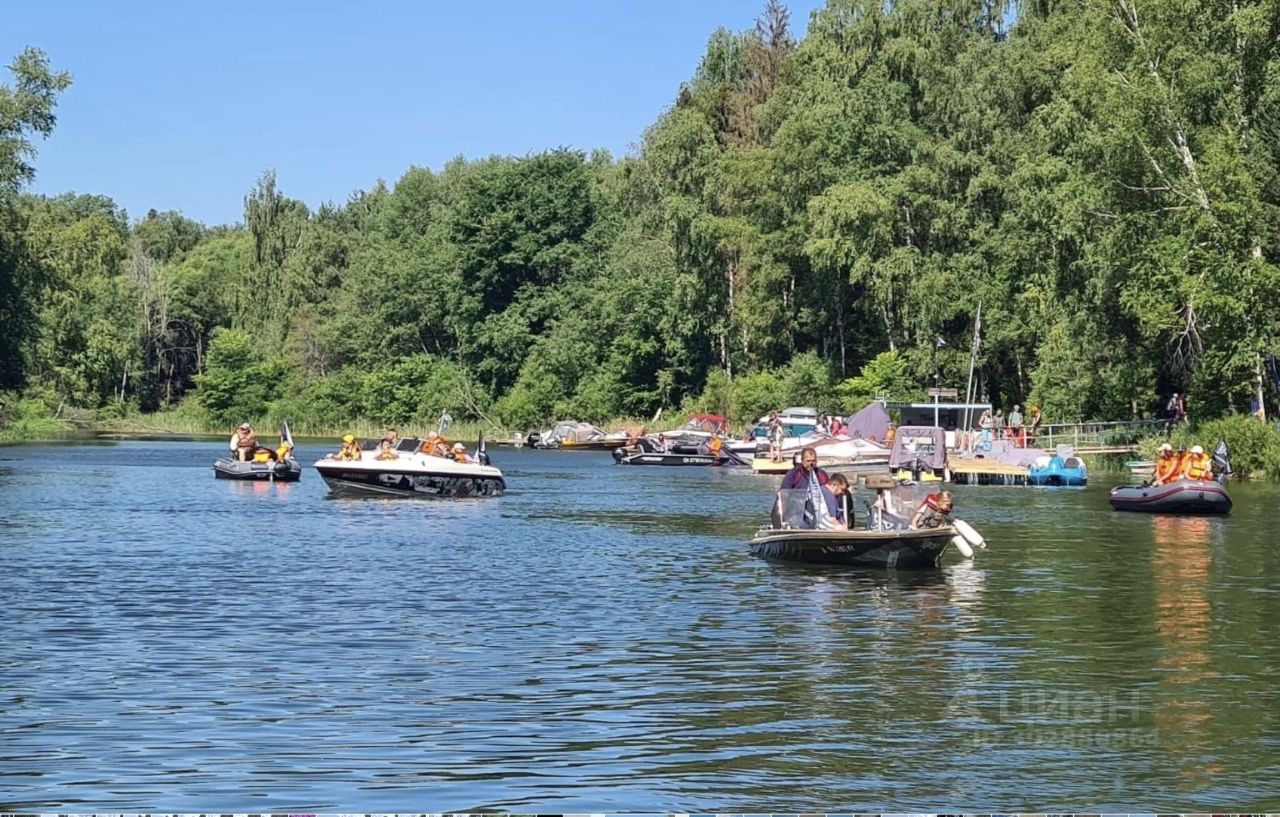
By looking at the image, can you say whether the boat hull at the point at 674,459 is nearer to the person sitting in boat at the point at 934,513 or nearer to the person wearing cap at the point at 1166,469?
the person wearing cap at the point at 1166,469

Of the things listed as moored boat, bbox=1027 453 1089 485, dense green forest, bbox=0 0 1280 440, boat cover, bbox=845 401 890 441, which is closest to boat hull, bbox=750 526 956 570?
dense green forest, bbox=0 0 1280 440

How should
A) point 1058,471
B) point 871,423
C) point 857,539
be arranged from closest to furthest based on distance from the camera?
point 857,539 → point 1058,471 → point 871,423

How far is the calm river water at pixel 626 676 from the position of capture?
14453 mm

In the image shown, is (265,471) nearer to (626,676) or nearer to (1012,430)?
(1012,430)

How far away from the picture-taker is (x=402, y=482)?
55.1 m

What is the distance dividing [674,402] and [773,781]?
10006 centimetres

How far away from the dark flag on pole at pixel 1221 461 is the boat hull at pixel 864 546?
27304 millimetres

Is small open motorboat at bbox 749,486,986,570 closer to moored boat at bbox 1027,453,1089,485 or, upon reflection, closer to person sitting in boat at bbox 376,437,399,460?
person sitting in boat at bbox 376,437,399,460

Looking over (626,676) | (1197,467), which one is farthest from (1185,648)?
(1197,467)

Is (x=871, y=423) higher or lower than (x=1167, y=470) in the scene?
higher

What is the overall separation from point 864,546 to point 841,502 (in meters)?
1.46

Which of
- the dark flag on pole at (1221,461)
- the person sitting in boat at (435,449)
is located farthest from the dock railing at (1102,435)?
the person sitting in boat at (435,449)

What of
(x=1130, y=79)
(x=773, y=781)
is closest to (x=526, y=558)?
(x=773, y=781)

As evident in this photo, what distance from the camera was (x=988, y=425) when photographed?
75812mm
